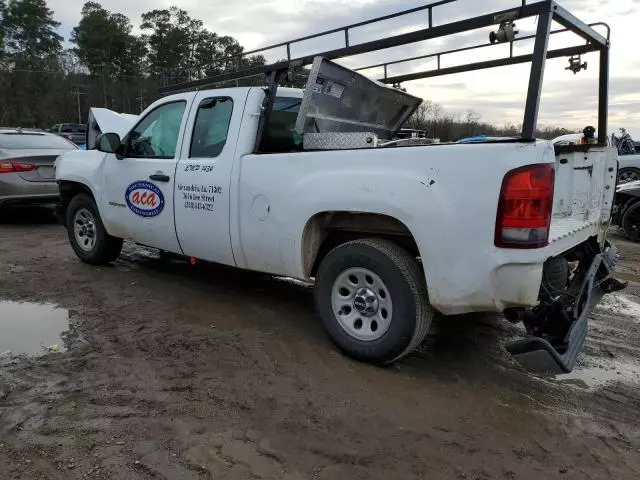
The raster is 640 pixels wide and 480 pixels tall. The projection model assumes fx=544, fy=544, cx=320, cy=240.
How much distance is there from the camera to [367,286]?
365 centimetres

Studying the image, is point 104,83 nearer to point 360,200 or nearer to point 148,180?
point 148,180

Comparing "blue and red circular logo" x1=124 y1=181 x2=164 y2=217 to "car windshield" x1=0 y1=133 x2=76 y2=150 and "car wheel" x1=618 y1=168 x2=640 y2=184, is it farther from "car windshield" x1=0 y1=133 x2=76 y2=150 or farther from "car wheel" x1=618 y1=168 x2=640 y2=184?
"car wheel" x1=618 y1=168 x2=640 y2=184

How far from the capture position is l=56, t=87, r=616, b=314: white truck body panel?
3.05 m

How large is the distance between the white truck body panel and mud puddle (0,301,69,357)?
1109mm

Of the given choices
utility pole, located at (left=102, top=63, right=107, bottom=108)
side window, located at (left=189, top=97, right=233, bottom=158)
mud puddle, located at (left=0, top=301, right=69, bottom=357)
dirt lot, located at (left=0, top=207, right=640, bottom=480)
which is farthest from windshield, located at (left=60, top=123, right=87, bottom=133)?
dirt lot, located at (left=0, top=207, right=640, bottom=480)

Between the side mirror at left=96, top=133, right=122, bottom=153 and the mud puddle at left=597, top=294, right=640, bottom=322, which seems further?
the side mirror at left=96, top=133, right=122, bottom=153

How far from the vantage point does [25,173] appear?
8977 millimetres

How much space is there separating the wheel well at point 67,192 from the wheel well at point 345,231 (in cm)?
331

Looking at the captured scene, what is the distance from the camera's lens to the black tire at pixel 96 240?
6078mm

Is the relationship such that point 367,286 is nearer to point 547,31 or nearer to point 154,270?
point 547,31

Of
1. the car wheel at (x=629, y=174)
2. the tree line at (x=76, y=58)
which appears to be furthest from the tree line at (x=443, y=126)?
the tree line at (x=76, y=58)

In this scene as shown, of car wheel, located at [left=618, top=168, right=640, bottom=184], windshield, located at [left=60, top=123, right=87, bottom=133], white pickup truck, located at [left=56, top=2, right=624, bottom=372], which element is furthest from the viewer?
windshield, located at [left=60, top=123, right=87, bottom=133]

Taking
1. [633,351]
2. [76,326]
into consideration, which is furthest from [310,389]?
[633,351]

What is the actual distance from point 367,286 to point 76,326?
2.50 m
